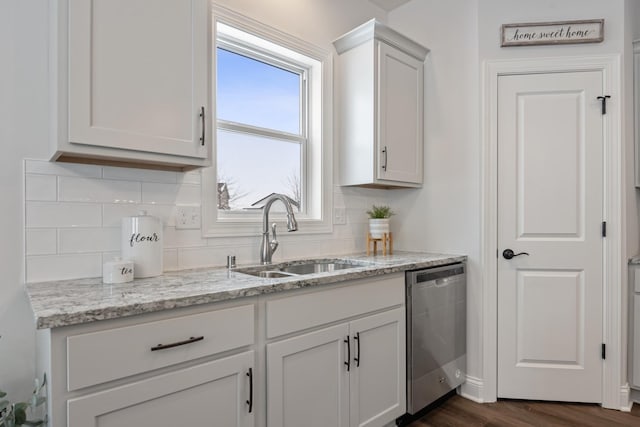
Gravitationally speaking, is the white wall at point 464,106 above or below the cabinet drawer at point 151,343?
above

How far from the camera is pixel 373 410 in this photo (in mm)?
1977

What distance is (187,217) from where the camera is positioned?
1.96m

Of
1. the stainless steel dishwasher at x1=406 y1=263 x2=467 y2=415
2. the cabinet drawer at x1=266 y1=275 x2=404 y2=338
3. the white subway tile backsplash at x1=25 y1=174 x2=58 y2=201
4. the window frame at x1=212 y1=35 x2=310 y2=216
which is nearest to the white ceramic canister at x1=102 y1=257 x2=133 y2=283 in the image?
the white subway tile backsplash at x1=25 y1=174 x2=58 y2=201

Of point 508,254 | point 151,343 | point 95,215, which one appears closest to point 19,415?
point 151,343

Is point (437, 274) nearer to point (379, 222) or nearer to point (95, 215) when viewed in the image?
point (379, 222)

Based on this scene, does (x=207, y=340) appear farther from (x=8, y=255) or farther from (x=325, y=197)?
(x=325, y=197)

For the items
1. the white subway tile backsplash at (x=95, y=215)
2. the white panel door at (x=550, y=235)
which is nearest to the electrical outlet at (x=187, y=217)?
the white subway tile backsplash at (x=95, y=215)

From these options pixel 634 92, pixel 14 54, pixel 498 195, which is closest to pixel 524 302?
pixel 498 195

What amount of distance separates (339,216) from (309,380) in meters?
1.29

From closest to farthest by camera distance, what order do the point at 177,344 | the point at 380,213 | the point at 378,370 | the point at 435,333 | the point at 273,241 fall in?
the point at 177,344, the point at 378,370, the point at 273,241, the point at 435,333, the point at 380,213

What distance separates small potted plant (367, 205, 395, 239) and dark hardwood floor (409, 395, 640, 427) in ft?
3.79

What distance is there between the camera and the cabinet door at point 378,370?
190 cm

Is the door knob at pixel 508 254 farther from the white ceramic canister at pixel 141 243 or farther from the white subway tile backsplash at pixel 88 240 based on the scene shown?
the white subway tile backsplash at pixel 88 240

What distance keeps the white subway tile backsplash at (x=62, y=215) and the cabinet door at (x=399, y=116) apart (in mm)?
1605
